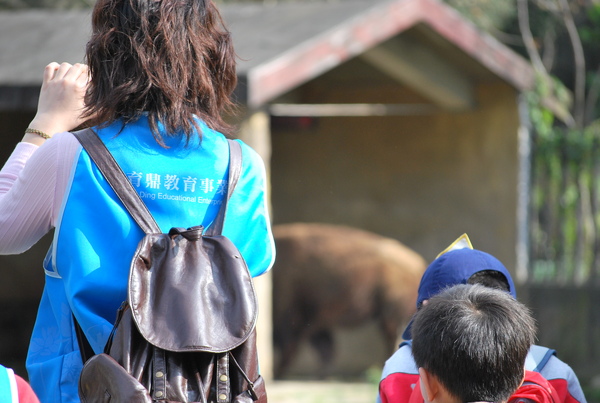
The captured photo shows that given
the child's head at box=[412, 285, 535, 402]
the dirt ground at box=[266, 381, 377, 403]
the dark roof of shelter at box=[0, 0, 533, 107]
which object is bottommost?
the dirt ground at box=[266, 381, 377, 403]

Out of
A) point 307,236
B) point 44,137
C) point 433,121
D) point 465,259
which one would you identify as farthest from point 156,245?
point 433,121

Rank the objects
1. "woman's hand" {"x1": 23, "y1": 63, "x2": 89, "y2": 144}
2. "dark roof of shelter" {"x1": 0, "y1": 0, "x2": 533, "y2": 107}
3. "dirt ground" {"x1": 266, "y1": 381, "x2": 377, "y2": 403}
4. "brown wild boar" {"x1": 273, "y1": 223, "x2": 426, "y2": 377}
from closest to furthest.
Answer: "woman's hand" {"x1": 23, "y1": 63, "x2": 89, "y2": 144}
"dark roof of shelter" {"x1": 0, "y1": 0, "x2": 533, "y2": 107}
"dirt ground" {"x1": 266, "y1": 381, "x2": 377, "y2": 403}
"brown wild boar" {"x1": 273, "y1": 223, "x2": 426, "y2": 377}

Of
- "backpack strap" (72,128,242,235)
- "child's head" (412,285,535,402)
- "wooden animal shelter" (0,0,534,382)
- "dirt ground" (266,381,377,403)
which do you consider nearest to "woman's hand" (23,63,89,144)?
"backpack strap" (72,128,242,235)

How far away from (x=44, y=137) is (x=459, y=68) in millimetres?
5738

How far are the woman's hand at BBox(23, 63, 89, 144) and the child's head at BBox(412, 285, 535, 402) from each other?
96 centimetres

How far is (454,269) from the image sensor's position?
2.41 metres

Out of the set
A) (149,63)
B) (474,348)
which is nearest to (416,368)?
(474,348)

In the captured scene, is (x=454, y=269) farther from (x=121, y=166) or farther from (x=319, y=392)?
(x=319, y=392)

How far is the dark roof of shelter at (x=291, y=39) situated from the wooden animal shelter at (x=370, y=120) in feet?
0.04

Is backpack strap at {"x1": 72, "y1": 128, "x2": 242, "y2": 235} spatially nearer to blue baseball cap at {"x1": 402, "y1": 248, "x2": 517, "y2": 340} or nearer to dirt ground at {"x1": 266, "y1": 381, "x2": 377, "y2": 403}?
blue baseball cap at {"x1": 402, "y1": 248, "x2": 517, "y2": 340}

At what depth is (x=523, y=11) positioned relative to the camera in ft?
27.3

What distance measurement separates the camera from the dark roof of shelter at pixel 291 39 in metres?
5.22

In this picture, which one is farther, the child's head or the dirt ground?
the dirt ground

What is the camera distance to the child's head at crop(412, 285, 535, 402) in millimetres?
1850
